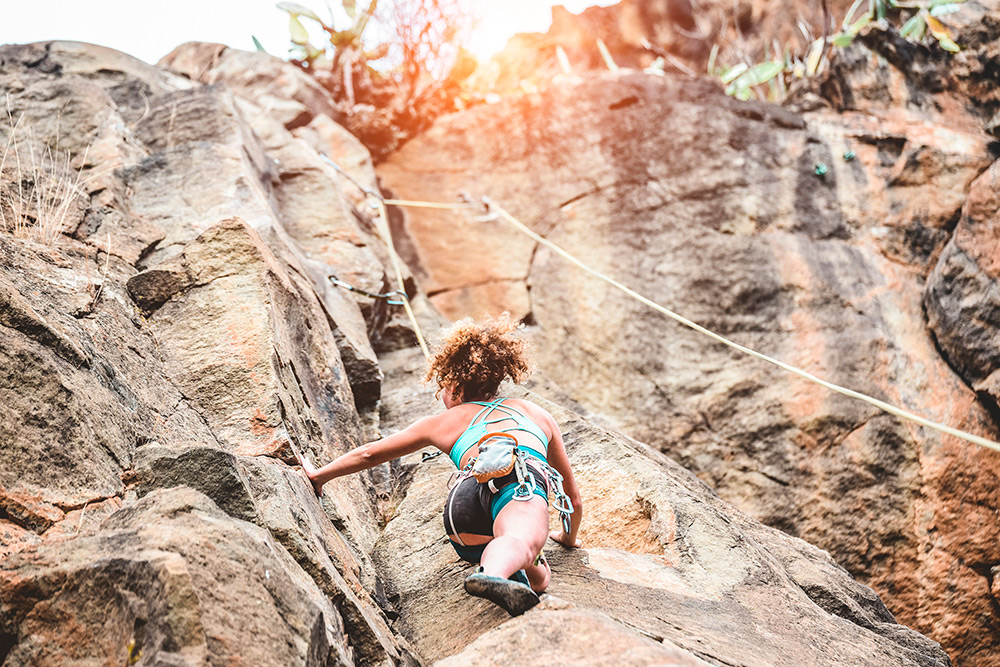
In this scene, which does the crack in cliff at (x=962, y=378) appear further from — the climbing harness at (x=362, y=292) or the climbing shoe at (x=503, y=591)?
the climbing shoe at (x=503, y=591)

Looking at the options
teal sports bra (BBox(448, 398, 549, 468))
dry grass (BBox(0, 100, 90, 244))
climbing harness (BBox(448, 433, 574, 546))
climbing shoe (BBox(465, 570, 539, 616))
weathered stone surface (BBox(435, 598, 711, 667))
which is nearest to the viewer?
weathered stone surface (BBox(435, 598, 711, 667))

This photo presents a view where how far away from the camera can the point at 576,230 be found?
779cm

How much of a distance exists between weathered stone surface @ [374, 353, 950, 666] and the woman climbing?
174mm

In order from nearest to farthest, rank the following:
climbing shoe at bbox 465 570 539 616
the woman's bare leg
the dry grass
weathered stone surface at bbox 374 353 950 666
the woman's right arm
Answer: climbing shoe at bbox 465 570 539 616, the woman's bare leg, weathered stone surface at bbox 374 353 950 666, the woman's right arm, the dry grass

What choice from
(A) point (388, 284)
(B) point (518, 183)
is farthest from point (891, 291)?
(A) point (388, 284)

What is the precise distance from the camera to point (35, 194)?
4.39m

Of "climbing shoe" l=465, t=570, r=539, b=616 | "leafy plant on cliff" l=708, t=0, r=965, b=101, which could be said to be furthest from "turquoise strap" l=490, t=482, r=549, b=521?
"leafy plant on cliff" l=708, t=0, r=965, b=101

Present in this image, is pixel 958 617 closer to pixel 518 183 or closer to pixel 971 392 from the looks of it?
pixel 971 392

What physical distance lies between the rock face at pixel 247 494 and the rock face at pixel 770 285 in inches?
15.0

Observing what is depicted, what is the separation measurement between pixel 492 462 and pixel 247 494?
0.91 metres

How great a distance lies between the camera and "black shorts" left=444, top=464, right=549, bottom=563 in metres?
2.88

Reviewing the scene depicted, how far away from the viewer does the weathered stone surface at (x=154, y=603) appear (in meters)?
1.86

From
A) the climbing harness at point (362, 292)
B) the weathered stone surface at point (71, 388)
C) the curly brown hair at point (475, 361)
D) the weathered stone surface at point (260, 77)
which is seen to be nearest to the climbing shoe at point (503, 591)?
the curly brown hair at point (475, 361)

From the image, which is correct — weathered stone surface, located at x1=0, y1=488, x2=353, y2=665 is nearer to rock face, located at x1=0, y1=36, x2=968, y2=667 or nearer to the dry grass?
rock face, located at x1=0, y1=36, x2=968, y2=667
